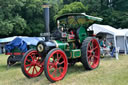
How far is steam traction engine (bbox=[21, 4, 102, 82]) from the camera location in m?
4.93

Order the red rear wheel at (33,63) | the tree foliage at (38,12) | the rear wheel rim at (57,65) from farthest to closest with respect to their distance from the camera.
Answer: the tree foliage at (38,12) → the red rear wheel at (33,63) → the rear wheel rim at (57,65)

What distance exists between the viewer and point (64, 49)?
5711mm

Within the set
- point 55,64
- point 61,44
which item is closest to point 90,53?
point 61,44

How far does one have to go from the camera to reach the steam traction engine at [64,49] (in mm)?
4926

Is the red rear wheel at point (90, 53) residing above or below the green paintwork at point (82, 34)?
below

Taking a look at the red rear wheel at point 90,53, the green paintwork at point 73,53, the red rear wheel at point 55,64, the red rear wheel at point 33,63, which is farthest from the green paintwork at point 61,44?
the red rear wheel at point 33,63

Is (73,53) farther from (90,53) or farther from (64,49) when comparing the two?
(90,53)

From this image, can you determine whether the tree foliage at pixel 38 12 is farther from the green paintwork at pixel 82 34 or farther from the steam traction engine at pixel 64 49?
the green paintwork at pixel 82 34

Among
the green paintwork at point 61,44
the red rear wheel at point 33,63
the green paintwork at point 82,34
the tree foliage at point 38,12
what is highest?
the tree foliage at point 38,12

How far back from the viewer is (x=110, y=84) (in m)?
4.26

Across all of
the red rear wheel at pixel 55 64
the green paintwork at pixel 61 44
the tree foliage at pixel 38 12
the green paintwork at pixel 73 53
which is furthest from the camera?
the tree foliage at pixel 38 12

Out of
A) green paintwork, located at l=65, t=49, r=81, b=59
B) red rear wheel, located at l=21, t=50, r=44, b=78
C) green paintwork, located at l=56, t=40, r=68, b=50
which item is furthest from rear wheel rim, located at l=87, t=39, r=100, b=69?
red rear wheel, located at l=21, t=50, r=44, b=78

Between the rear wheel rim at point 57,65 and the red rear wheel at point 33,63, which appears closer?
the rear wheel rim at point 57,65

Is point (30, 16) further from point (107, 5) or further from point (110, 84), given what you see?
point (110, 84)
